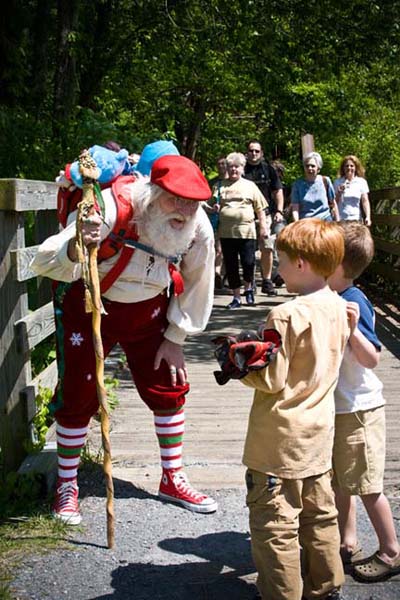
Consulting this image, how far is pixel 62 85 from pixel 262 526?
9.04 metres

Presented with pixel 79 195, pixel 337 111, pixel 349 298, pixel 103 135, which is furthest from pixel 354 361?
pixel 337 111

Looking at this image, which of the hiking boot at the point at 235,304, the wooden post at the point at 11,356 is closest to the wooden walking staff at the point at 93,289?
the wooden post at the point at 11,356

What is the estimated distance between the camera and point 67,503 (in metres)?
3.98

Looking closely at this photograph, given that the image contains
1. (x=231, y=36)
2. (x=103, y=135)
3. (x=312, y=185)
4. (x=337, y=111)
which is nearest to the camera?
(x=103, y=135)

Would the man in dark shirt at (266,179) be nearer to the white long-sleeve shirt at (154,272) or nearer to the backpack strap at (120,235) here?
the white long-sleeve shirt at (154,272)

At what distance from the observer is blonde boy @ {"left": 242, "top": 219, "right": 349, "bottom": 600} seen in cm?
296

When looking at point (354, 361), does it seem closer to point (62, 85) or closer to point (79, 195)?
point (79, 195)

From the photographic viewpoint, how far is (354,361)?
3.35m

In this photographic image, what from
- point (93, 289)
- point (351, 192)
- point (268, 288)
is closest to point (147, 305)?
point (93, 289)

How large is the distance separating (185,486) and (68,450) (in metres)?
0.58

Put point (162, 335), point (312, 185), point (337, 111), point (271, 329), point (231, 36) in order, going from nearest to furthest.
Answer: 1. point (271, 329)
2. point (162, 335)
3. point (312, 185)
4. point (231, 36)
5. point (337, 111)

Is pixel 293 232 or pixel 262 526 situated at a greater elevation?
pixel 293 232

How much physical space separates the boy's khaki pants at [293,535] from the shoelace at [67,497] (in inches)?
46.2

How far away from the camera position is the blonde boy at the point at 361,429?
3332mm
